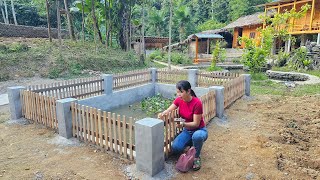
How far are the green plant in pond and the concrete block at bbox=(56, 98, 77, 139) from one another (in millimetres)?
4355

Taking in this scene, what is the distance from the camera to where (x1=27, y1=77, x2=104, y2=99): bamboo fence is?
764 centimetres

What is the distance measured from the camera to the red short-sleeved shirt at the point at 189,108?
13.8 ft

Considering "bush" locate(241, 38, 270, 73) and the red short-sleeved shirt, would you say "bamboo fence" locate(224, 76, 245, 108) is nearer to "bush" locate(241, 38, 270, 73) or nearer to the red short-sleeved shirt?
the red short-sleeved shirt

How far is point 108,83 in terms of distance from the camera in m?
9.59

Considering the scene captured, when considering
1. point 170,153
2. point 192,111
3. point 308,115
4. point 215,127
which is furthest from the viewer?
point 308,115

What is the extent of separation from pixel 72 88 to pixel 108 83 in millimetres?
1550

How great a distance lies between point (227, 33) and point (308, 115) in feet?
105

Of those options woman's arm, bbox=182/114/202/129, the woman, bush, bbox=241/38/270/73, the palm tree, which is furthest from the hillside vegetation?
the palm tree

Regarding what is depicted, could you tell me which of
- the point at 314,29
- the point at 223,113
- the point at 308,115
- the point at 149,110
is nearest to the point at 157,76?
the point at 149,110

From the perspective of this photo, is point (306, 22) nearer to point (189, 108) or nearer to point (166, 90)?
point (166, 90)

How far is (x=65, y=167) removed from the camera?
4.38 meters

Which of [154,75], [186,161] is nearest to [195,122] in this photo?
[186,161]

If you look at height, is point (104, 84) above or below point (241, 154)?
above

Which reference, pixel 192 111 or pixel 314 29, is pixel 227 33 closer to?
pixel 314 29
